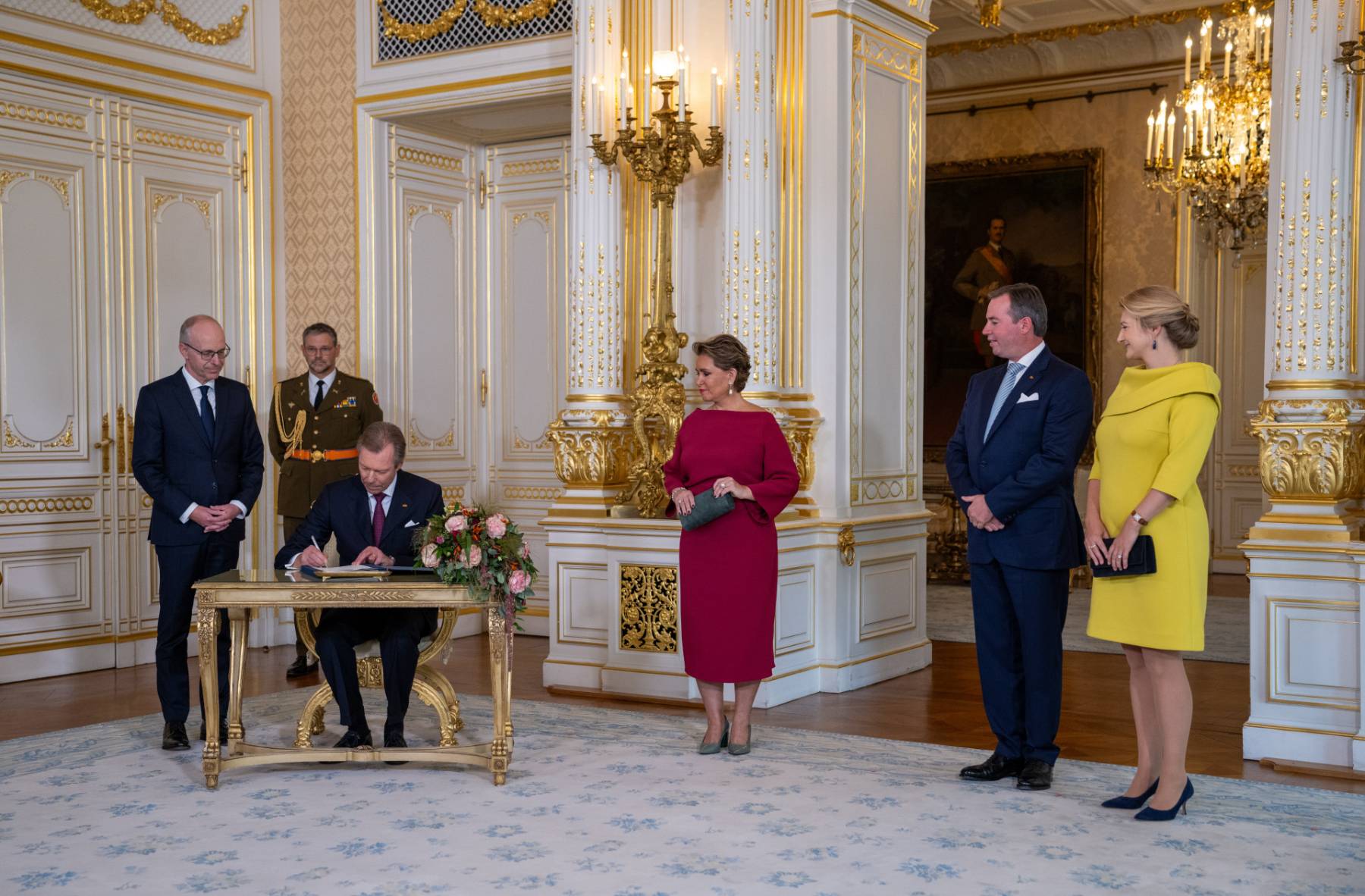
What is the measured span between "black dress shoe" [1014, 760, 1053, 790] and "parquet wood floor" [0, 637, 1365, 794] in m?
0.56

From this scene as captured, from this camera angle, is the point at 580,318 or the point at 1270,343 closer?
the point at 1270,343

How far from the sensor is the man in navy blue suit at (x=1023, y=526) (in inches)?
179

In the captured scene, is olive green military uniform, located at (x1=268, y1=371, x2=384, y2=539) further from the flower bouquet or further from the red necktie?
the flower bouquet

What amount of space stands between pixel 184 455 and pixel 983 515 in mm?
3000

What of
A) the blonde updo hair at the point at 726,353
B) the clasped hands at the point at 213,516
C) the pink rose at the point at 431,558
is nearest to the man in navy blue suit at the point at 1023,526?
the blonde updo hair at the point at 726,353

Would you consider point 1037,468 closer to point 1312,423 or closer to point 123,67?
point 1312,423

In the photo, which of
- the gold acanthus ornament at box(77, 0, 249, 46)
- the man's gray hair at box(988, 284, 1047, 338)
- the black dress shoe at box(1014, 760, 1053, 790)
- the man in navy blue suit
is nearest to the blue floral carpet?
the black dress shoe at box(1014, 760, 1053, 790)

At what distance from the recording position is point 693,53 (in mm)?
6699

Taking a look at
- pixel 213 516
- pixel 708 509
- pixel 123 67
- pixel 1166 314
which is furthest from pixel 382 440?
pixel 123 67

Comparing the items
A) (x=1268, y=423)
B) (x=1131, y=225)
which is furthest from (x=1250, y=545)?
(x=1131, y=225)

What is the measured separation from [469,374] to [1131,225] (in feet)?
18.9

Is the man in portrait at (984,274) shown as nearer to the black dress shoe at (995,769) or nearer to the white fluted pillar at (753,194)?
the white fluted pillar at (753,194)

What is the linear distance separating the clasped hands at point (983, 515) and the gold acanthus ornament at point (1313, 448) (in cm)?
116

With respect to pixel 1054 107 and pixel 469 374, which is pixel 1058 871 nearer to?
pixel 469 374
